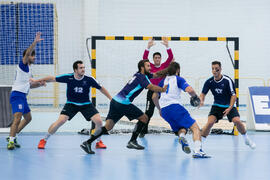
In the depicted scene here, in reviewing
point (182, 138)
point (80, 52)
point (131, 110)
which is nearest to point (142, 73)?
point (131, 110)

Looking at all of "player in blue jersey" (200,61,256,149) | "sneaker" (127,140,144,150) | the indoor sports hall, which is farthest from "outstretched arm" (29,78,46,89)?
"player in blue jersey" (200,61,256,149)

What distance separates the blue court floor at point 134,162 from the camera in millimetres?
6156

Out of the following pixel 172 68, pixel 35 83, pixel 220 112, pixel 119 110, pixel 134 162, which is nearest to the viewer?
pixel 134 162

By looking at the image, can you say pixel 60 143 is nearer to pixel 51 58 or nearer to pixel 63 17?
pixel 51 58

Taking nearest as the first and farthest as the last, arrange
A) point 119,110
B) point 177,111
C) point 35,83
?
1. point 177,111
2. point 119,110
3. point 35,83

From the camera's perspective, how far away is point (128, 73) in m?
20.4

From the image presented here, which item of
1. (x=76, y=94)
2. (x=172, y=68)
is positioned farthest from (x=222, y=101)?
(x=76, y=94)

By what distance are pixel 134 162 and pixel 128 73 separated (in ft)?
43.2

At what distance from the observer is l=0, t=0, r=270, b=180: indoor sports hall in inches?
278

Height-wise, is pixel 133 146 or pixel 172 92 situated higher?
pixel 172 92

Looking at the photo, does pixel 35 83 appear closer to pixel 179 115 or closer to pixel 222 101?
pixel 179 115

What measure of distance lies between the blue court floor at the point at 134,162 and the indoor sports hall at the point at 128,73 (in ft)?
0.06

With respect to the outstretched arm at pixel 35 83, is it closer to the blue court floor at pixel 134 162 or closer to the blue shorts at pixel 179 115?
the blue court floor at pixel 134 162

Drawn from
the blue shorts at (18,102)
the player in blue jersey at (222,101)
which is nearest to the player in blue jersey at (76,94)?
the blue shorts at (18,102)
